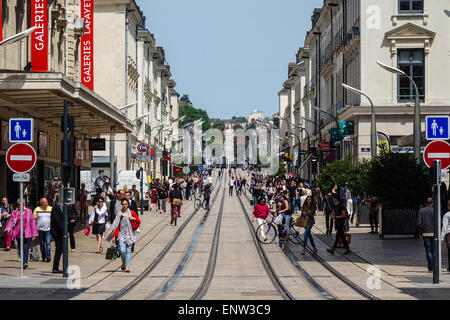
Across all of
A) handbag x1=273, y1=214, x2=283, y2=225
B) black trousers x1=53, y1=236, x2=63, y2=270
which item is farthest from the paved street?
handbag x1=273, y1=214, x2=283, y2=225

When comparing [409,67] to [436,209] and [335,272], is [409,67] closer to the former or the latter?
[335,272]

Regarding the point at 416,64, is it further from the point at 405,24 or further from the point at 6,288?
the point at 6,288

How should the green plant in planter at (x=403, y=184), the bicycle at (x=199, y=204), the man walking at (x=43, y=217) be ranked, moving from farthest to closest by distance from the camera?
the bicycle at (x=199, y=204)
the green plant in planter at (x=403, y=184)
the man walking at (x=43, y=217)

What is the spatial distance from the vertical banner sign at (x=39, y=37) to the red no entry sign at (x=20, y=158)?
1275 centimetres

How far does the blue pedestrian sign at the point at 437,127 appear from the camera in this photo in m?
18.5

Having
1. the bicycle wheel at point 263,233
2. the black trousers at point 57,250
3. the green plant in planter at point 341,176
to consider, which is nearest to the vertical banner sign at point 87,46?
the green plant in planter at point 341,176

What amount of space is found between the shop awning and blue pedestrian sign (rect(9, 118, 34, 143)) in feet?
15.1

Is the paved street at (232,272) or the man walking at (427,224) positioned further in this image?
the man walking at (427,224)

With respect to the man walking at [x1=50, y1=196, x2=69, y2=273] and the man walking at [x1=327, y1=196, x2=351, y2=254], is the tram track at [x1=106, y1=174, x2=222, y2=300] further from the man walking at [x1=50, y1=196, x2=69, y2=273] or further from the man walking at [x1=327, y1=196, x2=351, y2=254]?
the man walking at [x1=327, y1=196, x2=351, y2=254]

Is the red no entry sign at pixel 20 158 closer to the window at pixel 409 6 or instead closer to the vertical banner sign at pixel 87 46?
the vertical banner sign at pixel 87 46

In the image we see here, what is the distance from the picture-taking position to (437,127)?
18.6 meters

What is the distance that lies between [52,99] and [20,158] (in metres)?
9.07
